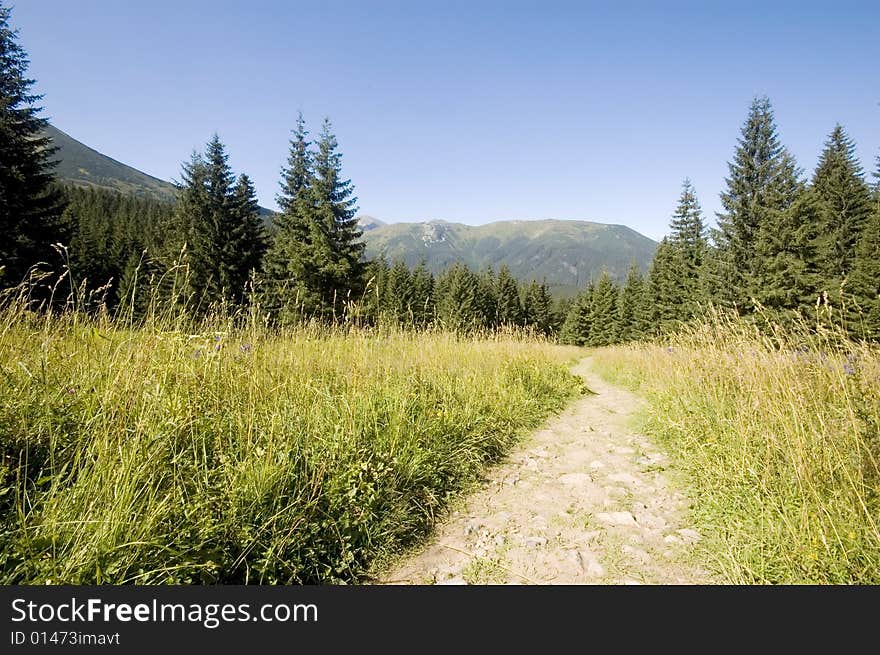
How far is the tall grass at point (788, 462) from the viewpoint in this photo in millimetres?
2061

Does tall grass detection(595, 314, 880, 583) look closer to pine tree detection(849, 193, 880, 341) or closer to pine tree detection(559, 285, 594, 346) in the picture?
pine tree detection(849, 193, 880, 341)

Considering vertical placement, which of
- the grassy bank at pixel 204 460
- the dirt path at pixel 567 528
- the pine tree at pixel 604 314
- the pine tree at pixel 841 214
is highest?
the pine tree at pixel 841 214

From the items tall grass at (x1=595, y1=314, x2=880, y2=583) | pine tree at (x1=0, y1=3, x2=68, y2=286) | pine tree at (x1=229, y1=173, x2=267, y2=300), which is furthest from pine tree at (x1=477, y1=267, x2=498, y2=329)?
tall grass at (x1=595, y1=314, x2=880, y2=583)

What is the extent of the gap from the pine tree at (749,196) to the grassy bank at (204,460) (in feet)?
83.8

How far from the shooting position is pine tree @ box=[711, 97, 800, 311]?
2188cm

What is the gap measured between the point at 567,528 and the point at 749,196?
96.1 ft

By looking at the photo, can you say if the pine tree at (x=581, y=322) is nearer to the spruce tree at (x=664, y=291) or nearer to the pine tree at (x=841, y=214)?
the spruce tree at (x=664, y=291)

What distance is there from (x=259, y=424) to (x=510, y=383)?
479 cm

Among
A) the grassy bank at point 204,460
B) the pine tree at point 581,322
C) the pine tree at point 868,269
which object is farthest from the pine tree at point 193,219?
the pine tree at point 581,322

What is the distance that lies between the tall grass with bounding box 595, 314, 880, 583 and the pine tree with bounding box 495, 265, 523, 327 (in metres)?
60.7

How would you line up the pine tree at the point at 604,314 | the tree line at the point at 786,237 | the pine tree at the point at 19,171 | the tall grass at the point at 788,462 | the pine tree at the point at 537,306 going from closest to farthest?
the tall grass at the point at 788,462
the pine tree at the point at 19,171
the tree line at the point at 786,237
the pine tree at the point at 604,314
the pine tree at the point at 537,306

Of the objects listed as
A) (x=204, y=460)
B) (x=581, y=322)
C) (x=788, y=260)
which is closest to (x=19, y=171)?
(x=204, y=460)

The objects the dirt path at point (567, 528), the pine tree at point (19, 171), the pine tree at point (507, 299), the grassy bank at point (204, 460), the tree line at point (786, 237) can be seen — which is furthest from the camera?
the pine tree at point (507, 299)

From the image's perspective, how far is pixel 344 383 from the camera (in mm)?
4211
